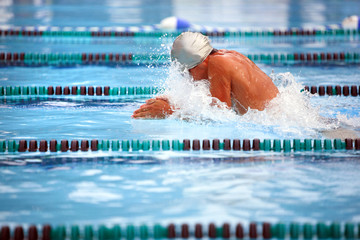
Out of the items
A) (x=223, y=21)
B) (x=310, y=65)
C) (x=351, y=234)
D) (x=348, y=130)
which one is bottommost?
(x=351, y=234)

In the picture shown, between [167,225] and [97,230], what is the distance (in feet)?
1.11

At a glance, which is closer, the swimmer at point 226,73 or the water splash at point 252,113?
the swimmer at point 226,73

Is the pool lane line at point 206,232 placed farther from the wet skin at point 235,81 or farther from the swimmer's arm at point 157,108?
Result: the swimmer's arm at point 157,108

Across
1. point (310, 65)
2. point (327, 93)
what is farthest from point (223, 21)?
point (327, 93)

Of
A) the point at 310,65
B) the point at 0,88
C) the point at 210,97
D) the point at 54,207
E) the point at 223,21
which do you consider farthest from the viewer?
the point at 223,21

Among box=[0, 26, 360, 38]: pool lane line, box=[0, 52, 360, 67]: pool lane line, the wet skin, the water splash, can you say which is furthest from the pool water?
box=[0, 26, 360, 38]: pool lane line

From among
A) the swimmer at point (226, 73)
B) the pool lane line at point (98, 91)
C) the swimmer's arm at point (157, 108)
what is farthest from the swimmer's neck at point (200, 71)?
the pool lane line at point (98, 91)

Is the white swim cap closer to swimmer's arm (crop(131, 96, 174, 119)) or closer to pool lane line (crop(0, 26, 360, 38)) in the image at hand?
swimmer's arm (crop(131, 96, 174, 119))

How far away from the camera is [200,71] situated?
4.79 m

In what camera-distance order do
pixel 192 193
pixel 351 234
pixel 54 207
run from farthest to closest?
pixel 192 193 → pixel 54 207 → pixel 351 234

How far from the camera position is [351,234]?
2990 millimetres

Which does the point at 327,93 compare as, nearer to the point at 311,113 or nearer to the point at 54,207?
the point at 311,113

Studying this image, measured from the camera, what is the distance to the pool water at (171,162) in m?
3.31

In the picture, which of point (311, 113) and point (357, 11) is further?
point (357, 11)
